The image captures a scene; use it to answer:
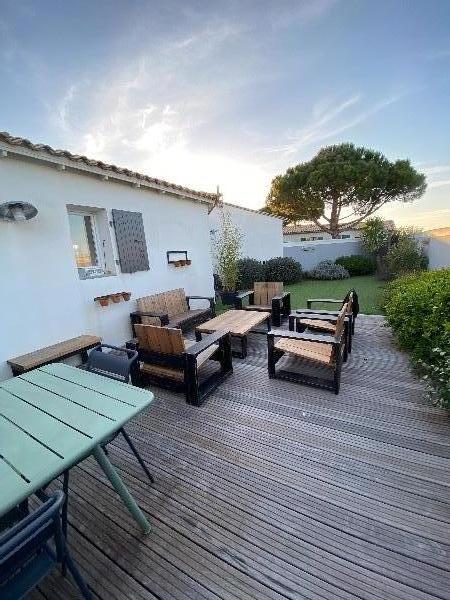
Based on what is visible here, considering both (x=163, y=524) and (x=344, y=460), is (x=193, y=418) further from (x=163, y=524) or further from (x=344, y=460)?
(x=344, y=460)

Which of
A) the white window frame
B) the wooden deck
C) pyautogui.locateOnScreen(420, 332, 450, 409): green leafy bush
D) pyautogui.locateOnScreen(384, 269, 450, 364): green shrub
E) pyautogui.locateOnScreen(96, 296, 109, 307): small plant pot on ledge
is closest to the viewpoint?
the wooden deck

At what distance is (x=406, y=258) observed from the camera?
997cm

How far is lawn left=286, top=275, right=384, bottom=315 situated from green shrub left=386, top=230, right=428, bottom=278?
0.87 m

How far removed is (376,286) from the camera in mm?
9719

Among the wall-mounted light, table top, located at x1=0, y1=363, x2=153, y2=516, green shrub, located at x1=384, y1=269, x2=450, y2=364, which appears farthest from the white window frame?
green shrub, located at x1=384, y1=269, x2=450, y2=364

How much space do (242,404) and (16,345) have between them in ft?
10.7

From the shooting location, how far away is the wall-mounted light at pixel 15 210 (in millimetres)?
3326

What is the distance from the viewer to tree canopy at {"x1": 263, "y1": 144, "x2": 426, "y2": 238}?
1520cm

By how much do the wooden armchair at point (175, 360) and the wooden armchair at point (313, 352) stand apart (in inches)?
28.5

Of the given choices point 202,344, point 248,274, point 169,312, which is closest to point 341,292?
point 248,274

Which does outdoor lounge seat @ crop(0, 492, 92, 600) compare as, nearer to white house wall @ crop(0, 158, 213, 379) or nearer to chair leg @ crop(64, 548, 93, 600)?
chair leg @ crop(64, 548, 93, 600)

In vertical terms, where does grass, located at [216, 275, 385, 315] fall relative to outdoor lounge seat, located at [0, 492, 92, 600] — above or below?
below

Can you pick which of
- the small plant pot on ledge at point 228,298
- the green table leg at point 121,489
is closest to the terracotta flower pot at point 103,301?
the green table leg at point 121,489

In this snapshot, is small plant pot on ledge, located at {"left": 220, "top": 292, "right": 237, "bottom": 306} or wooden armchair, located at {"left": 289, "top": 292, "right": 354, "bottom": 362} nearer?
wooden armchair, located at {"left": 289, "top": 292, "right": 354, "bottom": 362}
